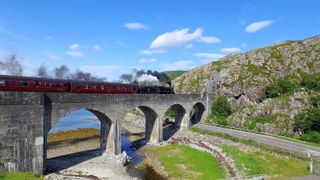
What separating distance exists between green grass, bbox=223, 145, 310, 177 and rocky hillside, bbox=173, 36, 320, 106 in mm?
33803

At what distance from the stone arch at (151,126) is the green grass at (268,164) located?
49.4 feet

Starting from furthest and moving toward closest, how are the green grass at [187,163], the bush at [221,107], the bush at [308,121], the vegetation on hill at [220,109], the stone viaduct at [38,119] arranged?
the bush at [221,107], the vegetation on hill at [220,109], the bush at [308,121], the green grass at [187,163], the stone viaduct at [38,119]

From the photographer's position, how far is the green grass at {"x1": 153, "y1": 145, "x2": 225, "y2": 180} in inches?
1437

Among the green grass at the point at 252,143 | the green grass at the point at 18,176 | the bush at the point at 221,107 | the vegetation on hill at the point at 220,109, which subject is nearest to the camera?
the green grass at the point at 18,176

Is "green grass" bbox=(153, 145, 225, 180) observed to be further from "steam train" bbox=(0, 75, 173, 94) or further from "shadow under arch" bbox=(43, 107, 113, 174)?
"steam train" bbox=(0, 75, 173, 94)

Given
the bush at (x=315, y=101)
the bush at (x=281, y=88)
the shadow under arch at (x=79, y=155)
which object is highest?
the bush at (x=281, y=88)

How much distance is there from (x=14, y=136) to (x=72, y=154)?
1443cm

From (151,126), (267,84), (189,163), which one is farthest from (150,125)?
(267,84)

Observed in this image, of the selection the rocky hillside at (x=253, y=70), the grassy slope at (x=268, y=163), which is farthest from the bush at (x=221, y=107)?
the grassy slope at (x=268, y=163)

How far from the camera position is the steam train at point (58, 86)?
32.6m

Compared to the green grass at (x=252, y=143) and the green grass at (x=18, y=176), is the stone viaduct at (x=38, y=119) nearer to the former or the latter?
the green grass at (x=18, y=176)

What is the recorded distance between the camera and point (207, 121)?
7006cm

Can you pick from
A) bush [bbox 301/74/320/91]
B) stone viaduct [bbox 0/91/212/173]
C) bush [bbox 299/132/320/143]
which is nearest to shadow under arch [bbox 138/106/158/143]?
stone viaduct [bbox 0/91/212/173]

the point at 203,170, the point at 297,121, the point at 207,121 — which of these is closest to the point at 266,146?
the point at 203,170
